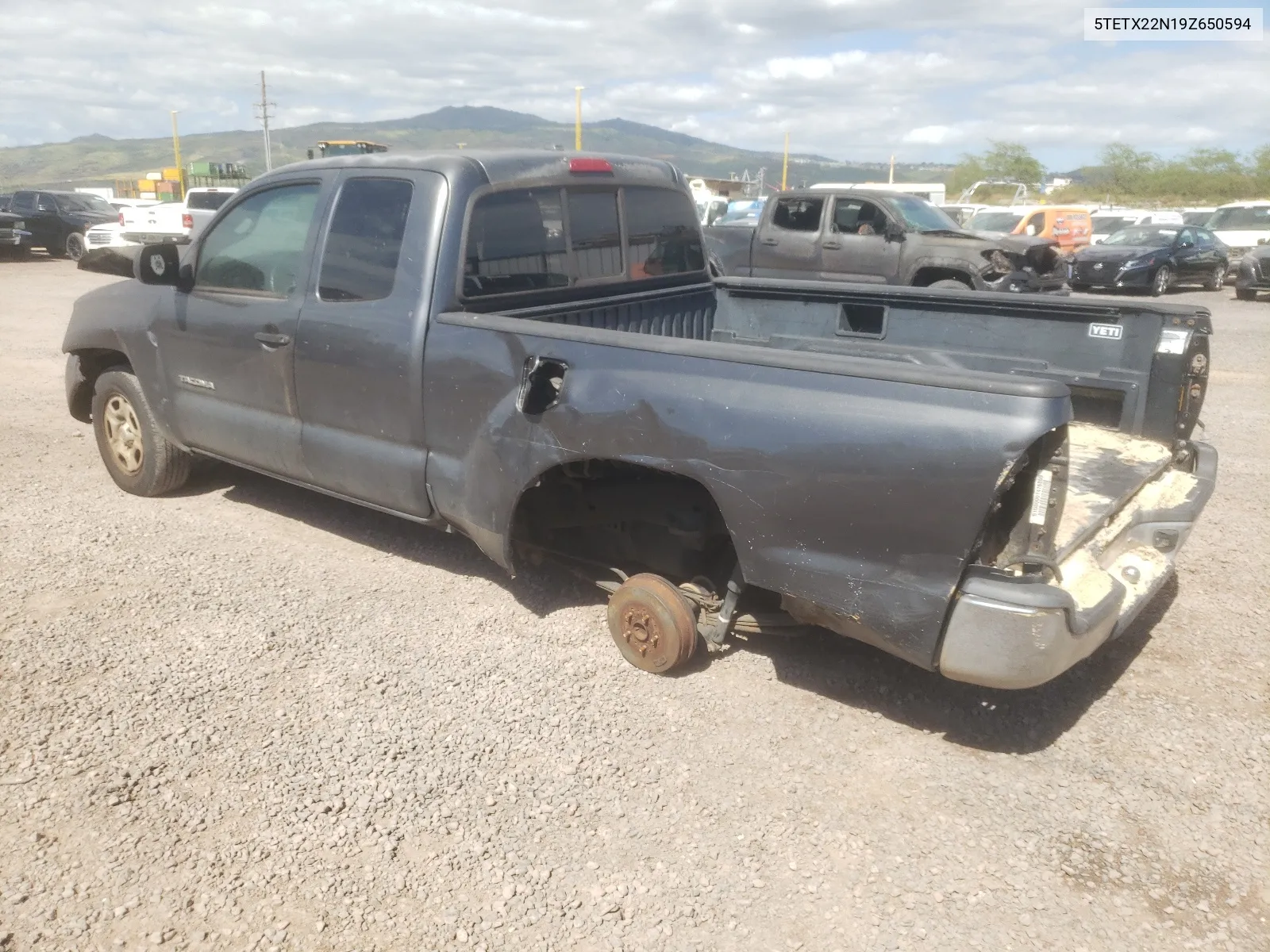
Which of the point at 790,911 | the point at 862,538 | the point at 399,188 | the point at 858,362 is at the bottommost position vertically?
the point at 790,911

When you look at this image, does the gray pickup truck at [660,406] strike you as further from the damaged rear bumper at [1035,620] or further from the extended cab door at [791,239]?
the extended cab door at [791,239]

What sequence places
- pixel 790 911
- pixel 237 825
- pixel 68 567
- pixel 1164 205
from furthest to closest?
pixel 1164 205, pixel 68 567, pixel 237 825, pixel 790 911

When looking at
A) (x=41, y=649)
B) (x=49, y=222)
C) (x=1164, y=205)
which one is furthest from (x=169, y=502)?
(x=1164, y=205)

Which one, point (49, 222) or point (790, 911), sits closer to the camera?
point (790, 911)

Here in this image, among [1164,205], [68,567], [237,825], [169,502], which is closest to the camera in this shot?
[237,825]

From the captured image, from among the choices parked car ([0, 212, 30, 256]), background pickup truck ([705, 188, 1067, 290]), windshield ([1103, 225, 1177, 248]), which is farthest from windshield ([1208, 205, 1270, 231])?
parked car ([0, 212, 30, 256])

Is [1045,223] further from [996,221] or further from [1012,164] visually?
[1012,164]

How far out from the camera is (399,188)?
3.97 metres

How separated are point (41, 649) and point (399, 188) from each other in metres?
2.26

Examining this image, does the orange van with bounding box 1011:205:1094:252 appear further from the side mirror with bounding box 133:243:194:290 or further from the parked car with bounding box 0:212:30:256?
the parked car with bounding box 0:212:30:256

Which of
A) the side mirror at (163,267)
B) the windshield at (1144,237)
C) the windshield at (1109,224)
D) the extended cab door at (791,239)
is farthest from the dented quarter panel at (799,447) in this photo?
the windshield at (1109,224)

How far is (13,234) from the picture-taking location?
22.0m

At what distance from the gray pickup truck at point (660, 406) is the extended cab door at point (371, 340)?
13mm

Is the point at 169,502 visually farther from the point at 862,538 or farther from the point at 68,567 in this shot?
the point at 862,538
